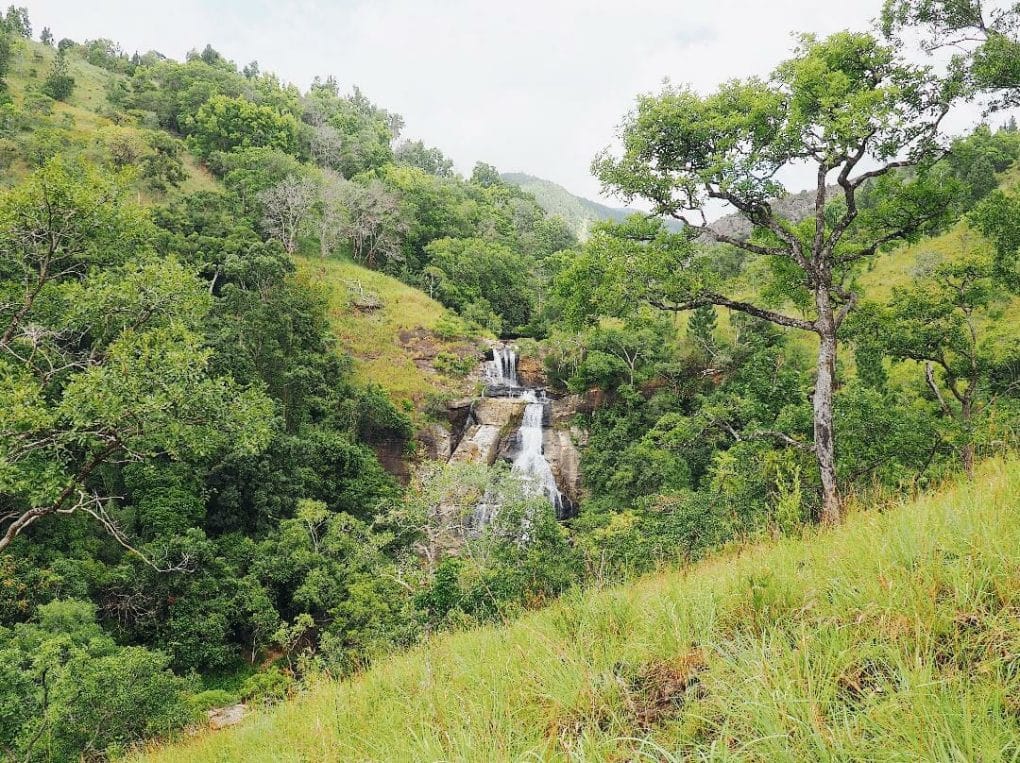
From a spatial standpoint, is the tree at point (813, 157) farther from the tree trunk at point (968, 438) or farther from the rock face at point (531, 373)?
the rock face at point (531, 373)

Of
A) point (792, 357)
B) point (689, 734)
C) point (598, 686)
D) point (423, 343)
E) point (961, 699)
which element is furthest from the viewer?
point (423, 343)

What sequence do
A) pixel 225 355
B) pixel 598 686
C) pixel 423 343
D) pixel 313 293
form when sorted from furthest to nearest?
pixel 423 343 → pixel 313 293 → pixel 225 355 → pixel 598 686

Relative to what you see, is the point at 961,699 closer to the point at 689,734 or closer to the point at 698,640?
the point at 689,734

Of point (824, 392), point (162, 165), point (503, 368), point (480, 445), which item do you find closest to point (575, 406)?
point (503, 368)

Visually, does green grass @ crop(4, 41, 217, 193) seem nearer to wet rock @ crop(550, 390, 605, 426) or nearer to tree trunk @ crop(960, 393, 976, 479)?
wet rock @ crop(550, 390, 605, 426)

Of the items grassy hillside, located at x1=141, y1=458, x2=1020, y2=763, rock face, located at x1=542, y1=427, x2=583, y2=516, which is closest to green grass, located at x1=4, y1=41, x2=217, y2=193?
rock face, located at x1=542, y1=427, x2=583, y2=516

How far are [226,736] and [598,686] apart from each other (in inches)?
146

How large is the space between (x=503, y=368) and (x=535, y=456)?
7.89 meters

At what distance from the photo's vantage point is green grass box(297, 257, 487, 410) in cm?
3228

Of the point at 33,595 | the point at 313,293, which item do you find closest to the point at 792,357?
the point at 313,293

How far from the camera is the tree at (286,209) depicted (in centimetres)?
4019

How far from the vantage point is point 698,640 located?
2506 millimetres

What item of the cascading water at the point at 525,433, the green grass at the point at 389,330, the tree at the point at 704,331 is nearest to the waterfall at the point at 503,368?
the cascading water at the point at 525,433

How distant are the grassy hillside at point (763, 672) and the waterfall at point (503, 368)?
30.5m
